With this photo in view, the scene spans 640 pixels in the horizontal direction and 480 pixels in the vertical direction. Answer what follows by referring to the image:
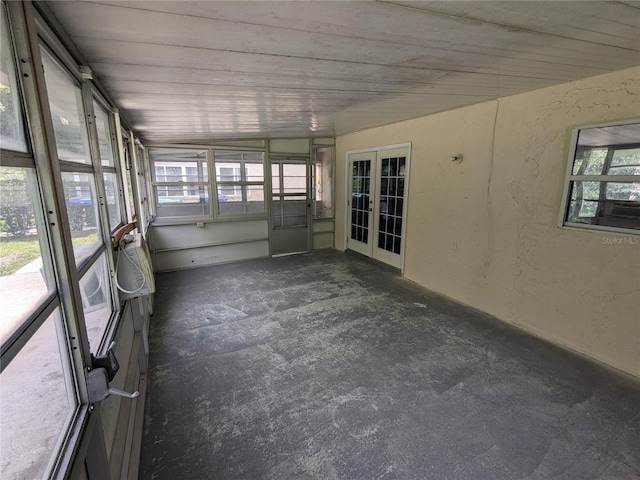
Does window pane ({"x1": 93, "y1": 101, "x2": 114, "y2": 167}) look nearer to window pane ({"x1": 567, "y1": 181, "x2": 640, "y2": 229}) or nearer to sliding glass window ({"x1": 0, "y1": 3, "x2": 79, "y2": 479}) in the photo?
sliding glass window ({"x1": 0, "y1": 3, "x2": 79, "y2": 479})

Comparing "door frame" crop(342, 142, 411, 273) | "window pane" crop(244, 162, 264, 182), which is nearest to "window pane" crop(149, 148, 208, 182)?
"window pane" crop(244, 162, 264, 182)

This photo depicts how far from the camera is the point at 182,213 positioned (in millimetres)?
5176

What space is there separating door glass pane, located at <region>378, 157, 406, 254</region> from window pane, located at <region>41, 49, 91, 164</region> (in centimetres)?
383

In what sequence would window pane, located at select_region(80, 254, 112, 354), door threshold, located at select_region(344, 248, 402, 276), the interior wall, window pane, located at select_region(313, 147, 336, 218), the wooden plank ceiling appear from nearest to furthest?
the wooden plank ceiling < window pane, located at select_region(80, 254, 112, 354) < the interior wall < door threshold, located at select_region(344, 248, 402, 276) < window pane, located at select_region(313, 147, 336, 218)

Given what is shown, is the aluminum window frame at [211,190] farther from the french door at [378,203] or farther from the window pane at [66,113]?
the window pane at [66,113]

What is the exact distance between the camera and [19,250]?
2.63ft

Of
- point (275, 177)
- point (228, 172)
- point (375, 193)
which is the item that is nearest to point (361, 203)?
point (375, 193)

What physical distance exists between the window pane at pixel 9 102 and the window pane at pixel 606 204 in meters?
3.49

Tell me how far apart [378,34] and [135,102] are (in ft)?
6.63

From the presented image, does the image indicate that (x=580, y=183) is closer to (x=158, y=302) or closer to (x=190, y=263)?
(x=158, y=302)

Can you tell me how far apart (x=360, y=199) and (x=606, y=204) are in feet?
11.7

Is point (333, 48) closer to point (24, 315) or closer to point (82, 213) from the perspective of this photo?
point (82, 213)

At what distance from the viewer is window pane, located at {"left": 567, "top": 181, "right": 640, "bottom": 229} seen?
2275 mm

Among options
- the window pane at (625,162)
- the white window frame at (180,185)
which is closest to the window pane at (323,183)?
the white window frame at (180,185)
